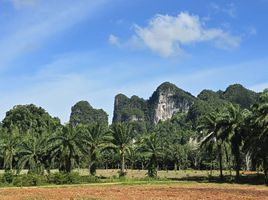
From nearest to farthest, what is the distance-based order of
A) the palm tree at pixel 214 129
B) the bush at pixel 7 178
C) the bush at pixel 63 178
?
the bush at pixel 7 178 → the bush at pixel 63 178 → the palm tree at pixel 214 129

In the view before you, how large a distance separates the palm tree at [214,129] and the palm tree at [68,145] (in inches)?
746

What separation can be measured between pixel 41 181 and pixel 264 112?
29075mm

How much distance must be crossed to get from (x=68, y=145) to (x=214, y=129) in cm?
2208

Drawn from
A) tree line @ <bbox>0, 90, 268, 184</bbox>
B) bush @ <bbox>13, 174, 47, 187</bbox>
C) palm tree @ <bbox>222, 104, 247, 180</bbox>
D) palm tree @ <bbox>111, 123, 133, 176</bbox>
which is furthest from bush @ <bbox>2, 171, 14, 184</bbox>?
palm tree @ <bbox>222, 104, 247, 180</bbox>

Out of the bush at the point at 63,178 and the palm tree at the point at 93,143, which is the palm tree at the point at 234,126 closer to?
the palm tree at the point at 93,143

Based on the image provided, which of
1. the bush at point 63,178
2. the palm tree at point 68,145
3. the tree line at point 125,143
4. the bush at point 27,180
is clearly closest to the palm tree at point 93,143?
the tree line at point 125,143

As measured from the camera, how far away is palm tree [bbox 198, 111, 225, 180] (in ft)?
212

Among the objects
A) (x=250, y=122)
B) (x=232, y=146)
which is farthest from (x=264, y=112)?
(x=232, y=146)

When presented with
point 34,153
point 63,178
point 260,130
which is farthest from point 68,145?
point 260,130

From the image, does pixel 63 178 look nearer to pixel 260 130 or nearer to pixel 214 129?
pixel 214 129

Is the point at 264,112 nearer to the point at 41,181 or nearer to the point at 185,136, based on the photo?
the point at 41,181

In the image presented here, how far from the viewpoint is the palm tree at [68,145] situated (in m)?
67.7

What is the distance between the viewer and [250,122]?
6175cm

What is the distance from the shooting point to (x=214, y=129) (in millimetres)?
66375
